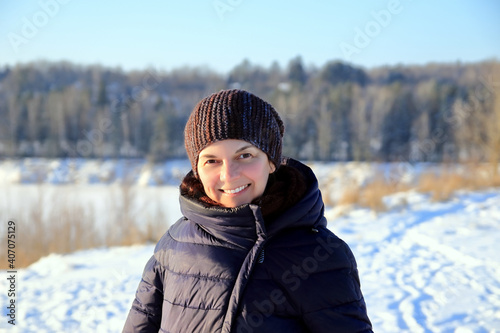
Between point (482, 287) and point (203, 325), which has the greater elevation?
point (203, 325)

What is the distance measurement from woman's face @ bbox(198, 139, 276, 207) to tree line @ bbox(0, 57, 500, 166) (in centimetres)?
2184

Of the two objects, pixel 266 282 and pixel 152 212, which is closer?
pixel 266 282

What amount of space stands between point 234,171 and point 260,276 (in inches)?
12.6

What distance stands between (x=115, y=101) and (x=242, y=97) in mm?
40389

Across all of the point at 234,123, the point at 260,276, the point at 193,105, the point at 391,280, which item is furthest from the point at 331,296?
the point at 193,105

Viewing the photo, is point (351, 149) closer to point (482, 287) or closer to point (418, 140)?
point (418, 140)

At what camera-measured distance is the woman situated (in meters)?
1.14

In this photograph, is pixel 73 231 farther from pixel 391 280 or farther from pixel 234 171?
pixel 234 171

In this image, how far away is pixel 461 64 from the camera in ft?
164

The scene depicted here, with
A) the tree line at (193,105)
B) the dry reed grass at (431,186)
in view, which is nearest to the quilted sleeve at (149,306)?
the dry reed grass at (431,186)

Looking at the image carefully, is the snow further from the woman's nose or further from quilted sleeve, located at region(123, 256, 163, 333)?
the woman's nose

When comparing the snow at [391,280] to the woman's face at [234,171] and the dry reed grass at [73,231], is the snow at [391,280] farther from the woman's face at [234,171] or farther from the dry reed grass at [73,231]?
the woman's face at [234,171]

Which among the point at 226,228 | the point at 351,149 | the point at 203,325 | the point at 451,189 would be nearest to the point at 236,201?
the point at 226,228

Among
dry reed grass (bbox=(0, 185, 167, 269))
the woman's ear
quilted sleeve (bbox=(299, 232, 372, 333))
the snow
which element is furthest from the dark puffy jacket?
dry reed grass (bbox=(0, 185, 167, 269))
